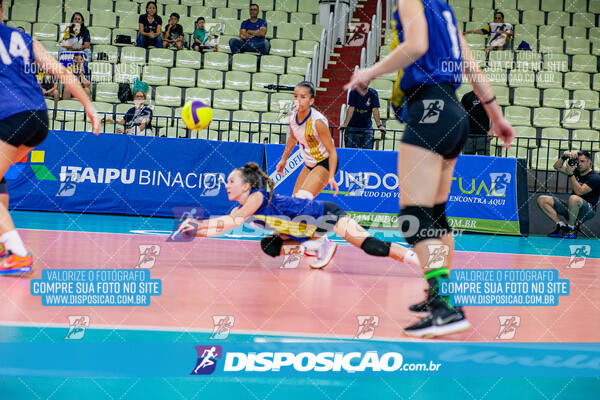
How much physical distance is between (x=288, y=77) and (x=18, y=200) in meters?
4.88

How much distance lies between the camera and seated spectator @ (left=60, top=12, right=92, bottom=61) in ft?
36.4

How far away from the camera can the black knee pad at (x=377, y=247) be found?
14.1ft

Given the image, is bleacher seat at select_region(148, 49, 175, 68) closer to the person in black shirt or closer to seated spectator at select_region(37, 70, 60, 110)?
seated spectator at select_region(37, 70, 60, 110)

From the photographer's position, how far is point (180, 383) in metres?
2.48

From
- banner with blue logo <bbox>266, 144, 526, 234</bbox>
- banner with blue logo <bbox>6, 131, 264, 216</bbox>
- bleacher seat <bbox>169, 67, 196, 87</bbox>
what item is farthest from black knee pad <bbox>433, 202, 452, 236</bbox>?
bleacher seat <bbox>169, 67, 196, 87</bbox>

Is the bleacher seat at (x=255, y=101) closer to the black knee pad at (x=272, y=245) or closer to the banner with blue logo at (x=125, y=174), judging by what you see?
the banner with blue logo at (x=125, y=174)

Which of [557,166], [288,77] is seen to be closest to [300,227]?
[557,166]

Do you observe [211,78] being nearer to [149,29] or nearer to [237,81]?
[237,81]

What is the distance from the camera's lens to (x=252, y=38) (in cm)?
1210

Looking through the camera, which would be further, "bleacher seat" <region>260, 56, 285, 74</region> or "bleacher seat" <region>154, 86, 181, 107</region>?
"bleacher seat" <region>260, 56, 285, 74</region>

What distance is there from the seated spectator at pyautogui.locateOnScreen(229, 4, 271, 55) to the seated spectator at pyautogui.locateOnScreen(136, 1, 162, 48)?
1326 millimetres

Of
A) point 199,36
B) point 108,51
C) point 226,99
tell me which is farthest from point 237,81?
point 108,51

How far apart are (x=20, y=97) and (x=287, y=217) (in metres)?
2.05

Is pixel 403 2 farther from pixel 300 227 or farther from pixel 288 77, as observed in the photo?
pixel 288 77
